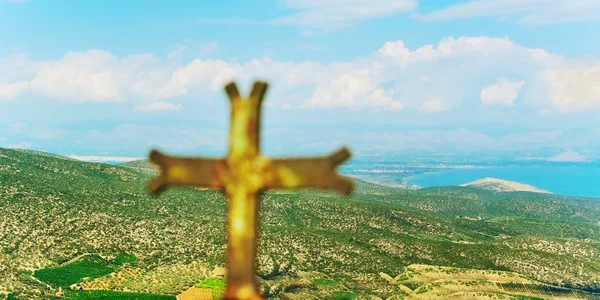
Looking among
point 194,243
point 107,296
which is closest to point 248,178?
point 107,296

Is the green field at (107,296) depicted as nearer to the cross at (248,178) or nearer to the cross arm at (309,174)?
the cross at (248,178)

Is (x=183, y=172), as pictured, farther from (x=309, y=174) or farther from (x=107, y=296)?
(x=107, y=296)

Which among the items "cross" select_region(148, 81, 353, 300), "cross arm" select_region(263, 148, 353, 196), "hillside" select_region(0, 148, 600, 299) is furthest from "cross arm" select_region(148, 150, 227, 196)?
"hillside" select_region(0, 148, 600, 299)

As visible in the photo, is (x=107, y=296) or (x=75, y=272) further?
(x=75, y=272)

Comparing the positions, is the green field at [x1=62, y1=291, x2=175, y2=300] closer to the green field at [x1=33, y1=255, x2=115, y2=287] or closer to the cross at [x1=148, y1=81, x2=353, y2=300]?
the green field at [x1=33, y1=255, x2=115, y2=287]

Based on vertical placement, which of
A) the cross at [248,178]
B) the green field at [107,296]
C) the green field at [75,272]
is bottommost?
the green field at [107,296]

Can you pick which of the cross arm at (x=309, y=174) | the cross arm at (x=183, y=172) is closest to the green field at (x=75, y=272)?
the cross arm at (x=183, y=172)
